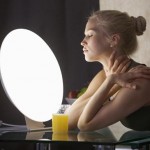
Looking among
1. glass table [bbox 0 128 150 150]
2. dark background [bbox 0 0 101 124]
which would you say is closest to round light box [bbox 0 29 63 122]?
glass table [bbox 0 128 150 150]

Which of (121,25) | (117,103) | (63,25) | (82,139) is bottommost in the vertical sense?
(82,139)

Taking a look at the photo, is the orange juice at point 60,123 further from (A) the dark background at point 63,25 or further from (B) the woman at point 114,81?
(A) the dark background at point 63,25

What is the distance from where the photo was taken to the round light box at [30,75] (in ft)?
3.67

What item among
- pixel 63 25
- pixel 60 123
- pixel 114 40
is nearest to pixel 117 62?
pixel 114 40

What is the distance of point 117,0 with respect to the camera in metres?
1.61

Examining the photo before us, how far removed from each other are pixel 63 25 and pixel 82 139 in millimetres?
843

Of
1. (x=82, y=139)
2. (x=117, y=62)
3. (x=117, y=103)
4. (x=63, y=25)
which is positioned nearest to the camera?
(x=82, y=139)

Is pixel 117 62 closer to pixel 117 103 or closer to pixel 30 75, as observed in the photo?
pixel 117 103

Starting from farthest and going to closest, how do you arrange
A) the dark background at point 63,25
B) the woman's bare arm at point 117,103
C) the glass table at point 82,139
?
1. the dark background at point 63,25
2. the woman's bare arm at point 117,103
3. the glass table at point 82,139

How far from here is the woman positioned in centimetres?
107

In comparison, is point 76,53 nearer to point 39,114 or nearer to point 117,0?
point 117,0

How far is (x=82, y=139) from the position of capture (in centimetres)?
95

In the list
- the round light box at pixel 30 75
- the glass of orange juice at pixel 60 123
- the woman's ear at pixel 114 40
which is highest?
the woman's ear at pixel 114 40

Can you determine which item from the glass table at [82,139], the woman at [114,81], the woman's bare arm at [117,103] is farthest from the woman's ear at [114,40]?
the glass table at [82,139]
